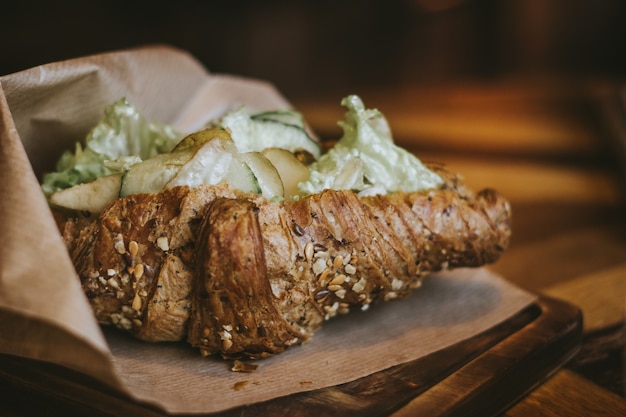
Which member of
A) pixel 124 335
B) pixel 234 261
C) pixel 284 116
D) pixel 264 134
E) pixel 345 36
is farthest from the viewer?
pixel 345 36

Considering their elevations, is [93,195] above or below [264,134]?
below

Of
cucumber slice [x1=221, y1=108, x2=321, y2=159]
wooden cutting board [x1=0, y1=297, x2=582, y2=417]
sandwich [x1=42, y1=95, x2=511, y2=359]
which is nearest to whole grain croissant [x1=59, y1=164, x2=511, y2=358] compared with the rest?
sandwich [x1=42, y1=95, x2=511, y2=359]

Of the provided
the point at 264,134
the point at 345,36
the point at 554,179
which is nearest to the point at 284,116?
the point at 264,134

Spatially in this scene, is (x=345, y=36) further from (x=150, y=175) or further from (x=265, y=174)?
(x=150, y=175)

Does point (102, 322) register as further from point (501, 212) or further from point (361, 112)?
point (501, 212)

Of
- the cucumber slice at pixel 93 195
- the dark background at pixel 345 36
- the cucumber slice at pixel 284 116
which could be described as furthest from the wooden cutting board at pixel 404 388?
the dark background at pixel 345 36

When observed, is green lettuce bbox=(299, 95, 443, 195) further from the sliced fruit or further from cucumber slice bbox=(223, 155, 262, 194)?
cucumber slice bbox=(223, 155, 262, 194)

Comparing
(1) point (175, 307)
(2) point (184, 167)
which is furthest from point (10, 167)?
(1) point (175, 307)
